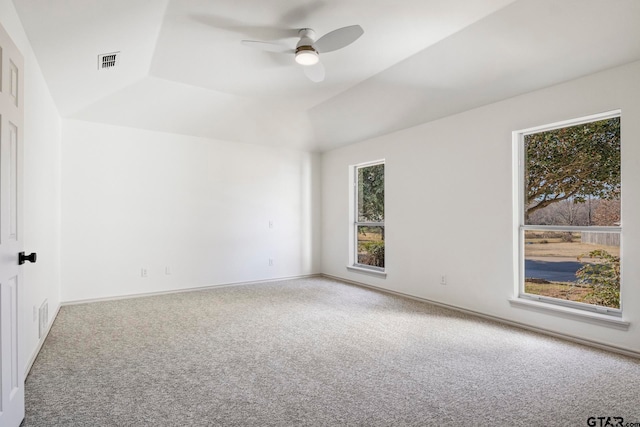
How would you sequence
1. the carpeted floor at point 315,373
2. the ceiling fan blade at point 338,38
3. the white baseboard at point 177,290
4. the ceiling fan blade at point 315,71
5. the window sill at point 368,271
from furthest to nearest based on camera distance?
the window sill at point 368,271, the white baseboard at point 177,290, the ceiling fan blade at point 315,71, the ceiling fan blade at point 338,38, the carpeted floor at point 315,373

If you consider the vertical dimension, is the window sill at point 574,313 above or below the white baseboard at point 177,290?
above

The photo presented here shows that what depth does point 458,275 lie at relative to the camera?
4.42 meters

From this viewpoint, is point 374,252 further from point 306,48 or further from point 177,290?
point 306,48

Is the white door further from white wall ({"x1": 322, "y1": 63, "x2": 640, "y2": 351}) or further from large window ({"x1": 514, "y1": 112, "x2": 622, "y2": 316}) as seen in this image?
large window ({"x1": 514, "y1": 112, "x2": 622, "y2": 316})

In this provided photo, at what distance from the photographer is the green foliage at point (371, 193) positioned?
5.82 meters

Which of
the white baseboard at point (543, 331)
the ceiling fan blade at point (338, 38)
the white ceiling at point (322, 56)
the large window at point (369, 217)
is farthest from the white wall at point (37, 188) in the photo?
the large window at point (369, 217)

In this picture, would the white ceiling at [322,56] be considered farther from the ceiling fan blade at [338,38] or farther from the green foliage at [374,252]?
the green foliage at [374,252]

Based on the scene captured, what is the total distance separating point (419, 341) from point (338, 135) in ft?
12.2

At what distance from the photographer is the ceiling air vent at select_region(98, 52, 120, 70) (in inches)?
127

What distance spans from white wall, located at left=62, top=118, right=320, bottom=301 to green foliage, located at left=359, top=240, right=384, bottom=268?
1183mm

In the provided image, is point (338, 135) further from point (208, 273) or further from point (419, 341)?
Result: point (419, 341)

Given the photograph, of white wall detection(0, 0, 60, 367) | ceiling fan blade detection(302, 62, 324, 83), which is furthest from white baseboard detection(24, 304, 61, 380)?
ceiling fan blade detection(302, 62, 324, 83)

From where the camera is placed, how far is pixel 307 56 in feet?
9.93

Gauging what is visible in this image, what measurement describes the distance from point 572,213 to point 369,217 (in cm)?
307
